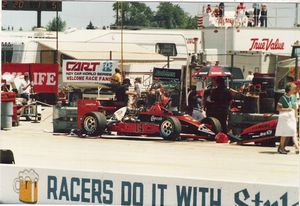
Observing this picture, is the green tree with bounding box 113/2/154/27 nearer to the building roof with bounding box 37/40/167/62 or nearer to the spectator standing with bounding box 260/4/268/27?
the spectator standing with bounding box 260/4/268/27

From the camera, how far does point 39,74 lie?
1013 centimetres

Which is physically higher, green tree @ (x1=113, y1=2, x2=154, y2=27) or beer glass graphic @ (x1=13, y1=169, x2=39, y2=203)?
green tree @ (x1=113, y1=2, x2=154, y2=27)

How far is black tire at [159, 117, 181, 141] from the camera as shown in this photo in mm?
11914

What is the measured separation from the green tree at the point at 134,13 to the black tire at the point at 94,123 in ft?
7.61

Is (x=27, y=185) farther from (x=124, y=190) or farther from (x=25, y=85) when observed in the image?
(x=25, y=85)

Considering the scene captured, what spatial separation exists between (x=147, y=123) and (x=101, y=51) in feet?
4.76

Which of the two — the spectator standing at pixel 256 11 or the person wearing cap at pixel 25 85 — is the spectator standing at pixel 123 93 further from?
the spectator standing at pixel 256 11

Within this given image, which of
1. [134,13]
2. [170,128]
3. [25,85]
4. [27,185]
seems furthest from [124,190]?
[170,128]

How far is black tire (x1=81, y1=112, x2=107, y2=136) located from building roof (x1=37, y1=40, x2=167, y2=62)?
3.50 ft

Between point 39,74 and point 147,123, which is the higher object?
point 39,74

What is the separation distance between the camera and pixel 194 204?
614cm

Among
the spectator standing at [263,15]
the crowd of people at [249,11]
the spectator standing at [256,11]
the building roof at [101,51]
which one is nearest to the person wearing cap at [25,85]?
the building roof at [101,51]

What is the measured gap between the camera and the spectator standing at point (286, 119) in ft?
30.5

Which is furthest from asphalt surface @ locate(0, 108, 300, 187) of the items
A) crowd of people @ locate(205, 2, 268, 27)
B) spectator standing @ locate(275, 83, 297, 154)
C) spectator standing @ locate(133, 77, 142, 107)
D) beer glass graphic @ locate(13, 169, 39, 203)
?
spectator standing @ locate(133, 77, 142, 107)
